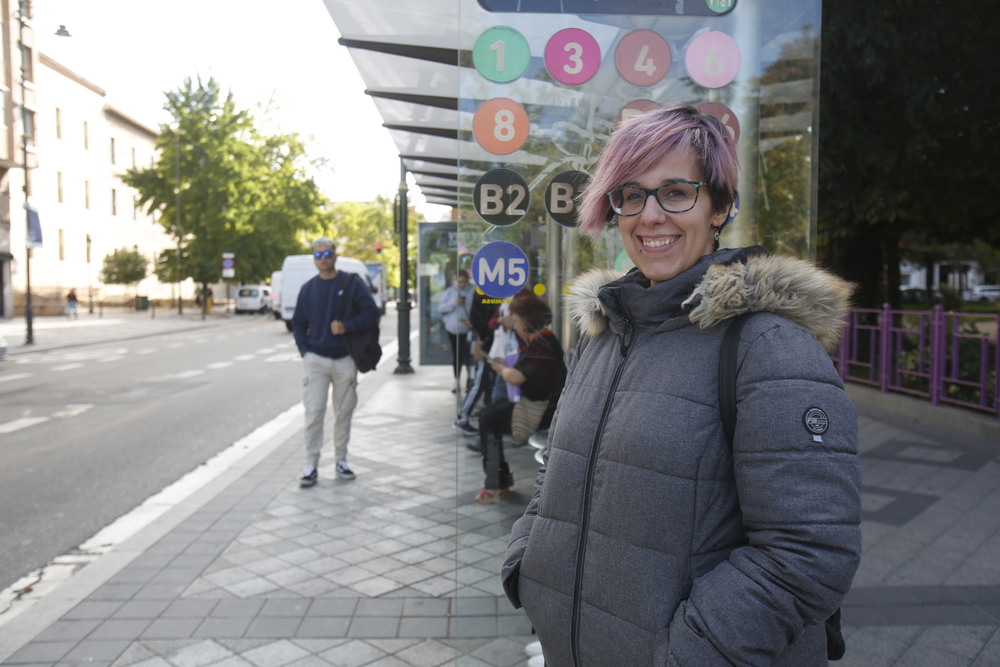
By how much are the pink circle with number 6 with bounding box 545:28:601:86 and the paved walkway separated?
1782 mm

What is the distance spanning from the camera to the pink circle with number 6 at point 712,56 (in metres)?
3.51

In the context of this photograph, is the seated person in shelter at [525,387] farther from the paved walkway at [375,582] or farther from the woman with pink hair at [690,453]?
the woman with pink hair at [690,453]

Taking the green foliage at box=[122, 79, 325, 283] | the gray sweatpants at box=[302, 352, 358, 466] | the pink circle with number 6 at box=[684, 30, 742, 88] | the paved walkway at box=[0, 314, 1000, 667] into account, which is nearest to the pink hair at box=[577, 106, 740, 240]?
the pink circle with number 6 at box=[684, 30, 742, 88]

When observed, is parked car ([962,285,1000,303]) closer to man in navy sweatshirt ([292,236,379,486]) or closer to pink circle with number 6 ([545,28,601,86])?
man in navy sweatshirt ([292,236,379,486])

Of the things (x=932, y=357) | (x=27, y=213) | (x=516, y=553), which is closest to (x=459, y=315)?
(x=516, y=553)

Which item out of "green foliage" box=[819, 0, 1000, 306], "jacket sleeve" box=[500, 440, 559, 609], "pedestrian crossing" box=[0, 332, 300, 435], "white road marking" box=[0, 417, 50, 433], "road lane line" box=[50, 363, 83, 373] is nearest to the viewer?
"jacket sleeve" box=[500, 440, 559, 609]

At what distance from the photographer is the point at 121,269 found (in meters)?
43.3

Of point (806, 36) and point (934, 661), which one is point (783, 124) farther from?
point (934, 661)

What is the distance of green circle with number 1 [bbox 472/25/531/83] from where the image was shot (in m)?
3.48

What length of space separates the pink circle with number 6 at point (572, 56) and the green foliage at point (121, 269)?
44720 mm

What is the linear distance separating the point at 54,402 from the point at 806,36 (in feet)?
37.3

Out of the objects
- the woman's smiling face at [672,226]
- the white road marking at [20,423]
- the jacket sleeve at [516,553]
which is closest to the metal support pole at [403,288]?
the white road marking at [20,423]

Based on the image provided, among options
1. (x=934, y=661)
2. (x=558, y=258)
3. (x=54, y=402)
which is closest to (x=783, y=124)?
(x=558, y=258)

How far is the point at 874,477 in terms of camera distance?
21.6 feet
